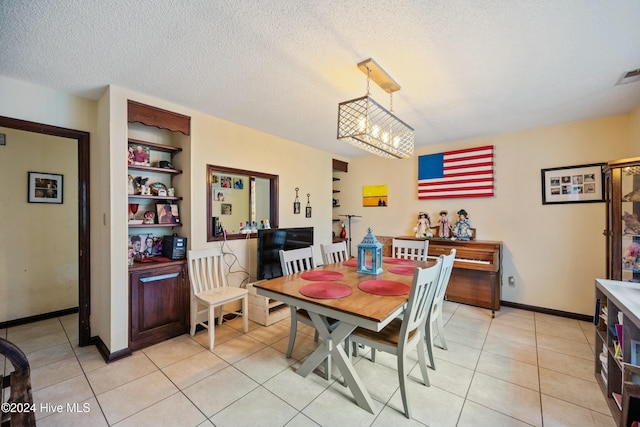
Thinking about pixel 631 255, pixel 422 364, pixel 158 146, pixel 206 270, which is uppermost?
pixel 158 146

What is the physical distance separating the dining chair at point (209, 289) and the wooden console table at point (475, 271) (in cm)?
284

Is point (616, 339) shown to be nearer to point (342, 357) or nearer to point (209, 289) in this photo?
point (342, 357)

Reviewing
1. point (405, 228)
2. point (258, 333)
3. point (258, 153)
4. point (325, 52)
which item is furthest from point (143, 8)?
point (405, 228)

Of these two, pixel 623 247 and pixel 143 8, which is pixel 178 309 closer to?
pixel 143 8

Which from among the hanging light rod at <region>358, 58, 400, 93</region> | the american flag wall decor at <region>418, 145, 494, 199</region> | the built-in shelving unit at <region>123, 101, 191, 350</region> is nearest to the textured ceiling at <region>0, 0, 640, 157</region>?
the hanging light rod at <region>358, 58, 400, 93</region>

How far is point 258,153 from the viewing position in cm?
361

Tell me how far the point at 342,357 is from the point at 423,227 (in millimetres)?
2937

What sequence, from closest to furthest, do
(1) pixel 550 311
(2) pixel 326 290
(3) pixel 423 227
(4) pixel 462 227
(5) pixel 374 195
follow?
(2) pixel 326 290 → (1) pixel 550 311 → (4) pixel 462 227 → (3) pixel 423 227 → (5) pixel 374 195

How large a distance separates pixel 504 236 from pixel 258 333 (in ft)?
11.8

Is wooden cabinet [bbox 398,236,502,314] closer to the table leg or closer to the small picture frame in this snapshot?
the table leg

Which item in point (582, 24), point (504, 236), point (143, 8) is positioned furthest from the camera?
point (504, 236)

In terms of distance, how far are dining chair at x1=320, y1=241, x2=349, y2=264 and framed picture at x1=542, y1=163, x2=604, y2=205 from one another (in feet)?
9.22

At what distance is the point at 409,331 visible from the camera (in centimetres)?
172

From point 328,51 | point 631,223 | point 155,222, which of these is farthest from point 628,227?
point 155,222
